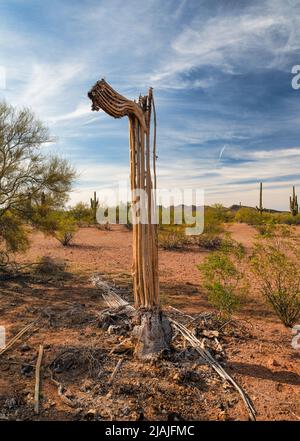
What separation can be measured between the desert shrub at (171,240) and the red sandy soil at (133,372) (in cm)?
774

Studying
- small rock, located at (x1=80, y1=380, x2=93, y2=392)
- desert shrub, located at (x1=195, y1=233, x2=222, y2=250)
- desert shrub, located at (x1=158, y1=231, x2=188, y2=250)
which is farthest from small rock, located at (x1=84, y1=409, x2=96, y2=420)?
desert shrub, located at (x1=195, y1=233, x2=222, y2=250)

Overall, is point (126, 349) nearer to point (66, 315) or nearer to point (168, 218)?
point (66, 315)

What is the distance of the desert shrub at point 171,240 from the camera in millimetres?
16516

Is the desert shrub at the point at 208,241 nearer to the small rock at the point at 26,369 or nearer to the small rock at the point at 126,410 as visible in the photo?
the small rock at the point at 26,369

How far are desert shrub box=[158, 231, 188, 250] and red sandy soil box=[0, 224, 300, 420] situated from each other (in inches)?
305

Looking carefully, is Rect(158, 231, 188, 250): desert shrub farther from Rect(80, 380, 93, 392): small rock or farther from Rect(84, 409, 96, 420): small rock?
Rect(84, 409, 96, 420): small rock

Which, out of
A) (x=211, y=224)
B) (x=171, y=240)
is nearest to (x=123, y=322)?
(x=171, y=240)

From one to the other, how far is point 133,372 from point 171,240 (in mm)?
12285

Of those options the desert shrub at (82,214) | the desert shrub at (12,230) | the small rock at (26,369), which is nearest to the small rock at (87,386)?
the small rock at (26,369)

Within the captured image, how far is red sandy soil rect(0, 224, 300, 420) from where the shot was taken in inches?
149

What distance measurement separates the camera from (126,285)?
951cm

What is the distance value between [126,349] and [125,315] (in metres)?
1.32

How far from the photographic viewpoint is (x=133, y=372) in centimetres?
445


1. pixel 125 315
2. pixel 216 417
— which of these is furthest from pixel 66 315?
pixel 216 417
